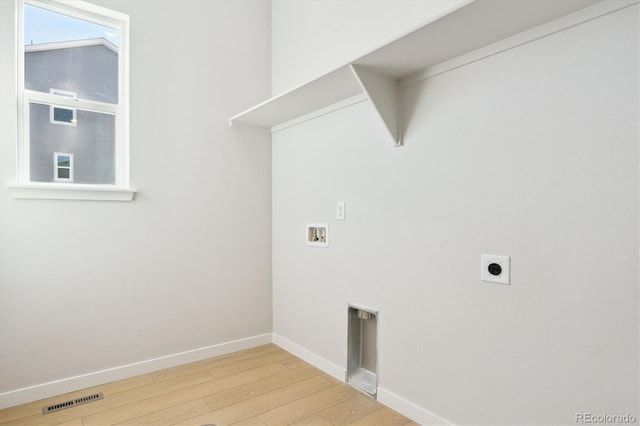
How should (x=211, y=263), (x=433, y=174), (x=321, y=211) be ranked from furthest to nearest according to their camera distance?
(x=211, y=263)
(x=321, y=211)
(x=433, y=174)

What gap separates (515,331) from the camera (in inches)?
58.0

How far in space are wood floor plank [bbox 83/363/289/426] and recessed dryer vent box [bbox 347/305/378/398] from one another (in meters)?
0.52

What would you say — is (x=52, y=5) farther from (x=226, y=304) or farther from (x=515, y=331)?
(x=515, y=331)

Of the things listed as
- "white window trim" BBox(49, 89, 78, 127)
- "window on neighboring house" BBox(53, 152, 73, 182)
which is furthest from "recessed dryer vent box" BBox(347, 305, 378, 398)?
"white window trim" BBox(49, 89, 78, 127)

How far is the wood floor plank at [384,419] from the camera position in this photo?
72.7 inches

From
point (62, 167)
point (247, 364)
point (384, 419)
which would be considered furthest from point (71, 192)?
point (384, 419)

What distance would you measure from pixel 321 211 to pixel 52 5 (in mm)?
2174

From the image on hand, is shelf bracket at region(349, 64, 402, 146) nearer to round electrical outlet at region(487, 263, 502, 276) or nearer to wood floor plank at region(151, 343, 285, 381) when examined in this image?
round electrical outlet at region(487, 263, 502, 276)

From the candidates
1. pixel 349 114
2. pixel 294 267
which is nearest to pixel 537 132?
pixel 349 114

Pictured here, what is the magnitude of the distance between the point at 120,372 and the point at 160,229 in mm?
990

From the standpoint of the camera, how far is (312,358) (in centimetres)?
259

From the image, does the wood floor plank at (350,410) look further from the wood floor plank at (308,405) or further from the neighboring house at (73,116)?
the neighboring house at (73,116)

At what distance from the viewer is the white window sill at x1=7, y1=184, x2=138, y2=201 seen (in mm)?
2035

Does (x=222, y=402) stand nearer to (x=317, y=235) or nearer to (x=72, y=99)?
(x=317, y=235)
